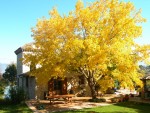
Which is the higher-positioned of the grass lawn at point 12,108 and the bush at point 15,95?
the bush at point 15,95

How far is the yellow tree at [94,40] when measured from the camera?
21953mm

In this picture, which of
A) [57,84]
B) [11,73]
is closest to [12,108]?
[57,84]

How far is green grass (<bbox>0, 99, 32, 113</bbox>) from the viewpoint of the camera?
71.0ft

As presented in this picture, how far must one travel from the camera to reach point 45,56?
2342cm

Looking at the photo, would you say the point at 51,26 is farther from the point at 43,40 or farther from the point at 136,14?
the point at 136,14

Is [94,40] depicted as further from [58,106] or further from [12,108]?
[12,108]

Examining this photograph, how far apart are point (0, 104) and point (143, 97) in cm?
1650

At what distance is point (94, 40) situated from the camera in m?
21.8

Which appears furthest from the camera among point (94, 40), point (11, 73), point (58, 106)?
point (11, 73)

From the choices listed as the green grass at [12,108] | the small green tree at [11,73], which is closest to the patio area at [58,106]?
the green grass at [12,108]

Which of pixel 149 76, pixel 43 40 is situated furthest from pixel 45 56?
pixel 149 76

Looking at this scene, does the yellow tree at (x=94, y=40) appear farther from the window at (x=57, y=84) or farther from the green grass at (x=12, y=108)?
the window at (x=57, y=84)

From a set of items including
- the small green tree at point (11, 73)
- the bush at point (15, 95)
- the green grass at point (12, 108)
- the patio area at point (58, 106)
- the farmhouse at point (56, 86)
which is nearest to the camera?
the green grass at point (12, 108)

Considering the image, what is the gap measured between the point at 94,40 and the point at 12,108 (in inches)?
401
